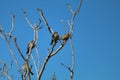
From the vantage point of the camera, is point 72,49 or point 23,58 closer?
point 23,58

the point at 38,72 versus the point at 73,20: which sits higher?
the point at 73,20

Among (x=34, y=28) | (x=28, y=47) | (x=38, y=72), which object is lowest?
(x=38, y=72)

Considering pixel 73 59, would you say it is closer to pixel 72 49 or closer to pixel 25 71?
pixel 72 49

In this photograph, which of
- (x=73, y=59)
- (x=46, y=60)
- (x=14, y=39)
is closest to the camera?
(x=46, y=60)

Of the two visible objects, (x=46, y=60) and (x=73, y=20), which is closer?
(x=46, y=60)

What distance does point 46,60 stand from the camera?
2.21 metres

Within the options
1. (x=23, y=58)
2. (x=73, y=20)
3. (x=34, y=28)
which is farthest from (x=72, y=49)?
(x=23, y=58)

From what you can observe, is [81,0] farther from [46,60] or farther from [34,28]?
[46,60]

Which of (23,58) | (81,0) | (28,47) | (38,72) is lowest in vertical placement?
(38,72)

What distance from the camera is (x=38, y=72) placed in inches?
91.4

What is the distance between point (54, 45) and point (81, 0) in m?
1.06

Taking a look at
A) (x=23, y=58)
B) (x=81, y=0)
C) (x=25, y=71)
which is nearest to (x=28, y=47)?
(x=23, y=58)

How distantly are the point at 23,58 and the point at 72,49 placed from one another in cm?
88

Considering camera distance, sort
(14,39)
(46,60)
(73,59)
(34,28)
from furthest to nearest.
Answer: (73,59), (34,28), (14,39), (46,60)
